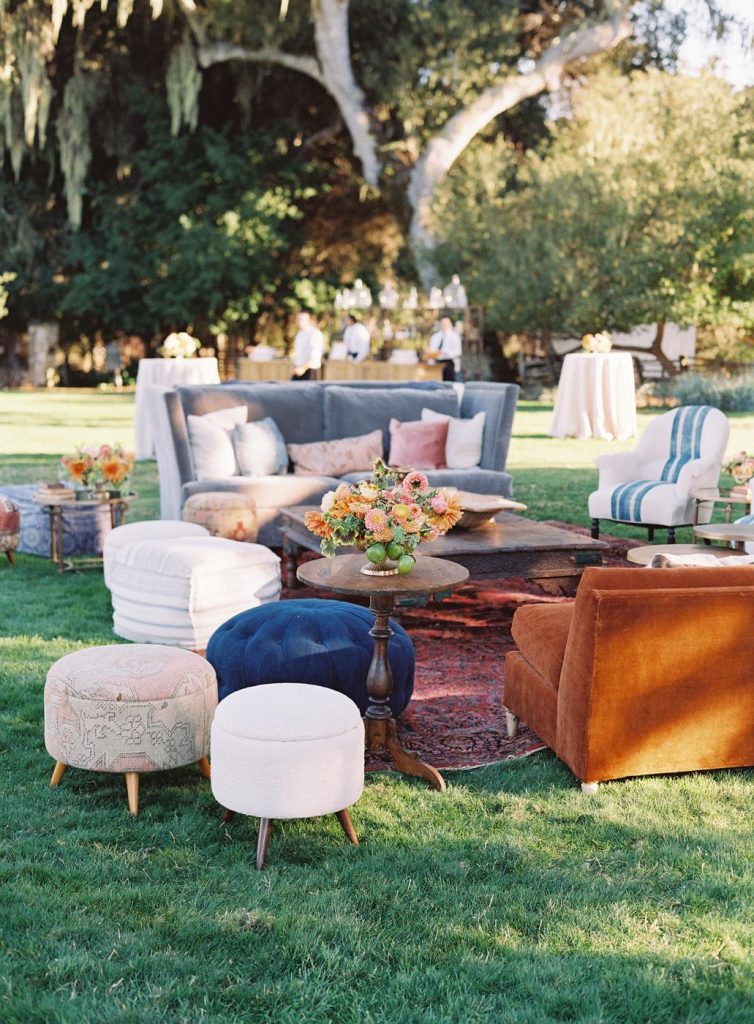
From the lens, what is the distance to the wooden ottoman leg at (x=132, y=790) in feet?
10.8

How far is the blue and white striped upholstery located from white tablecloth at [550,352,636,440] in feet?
20.2

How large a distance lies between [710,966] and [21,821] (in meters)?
1.87

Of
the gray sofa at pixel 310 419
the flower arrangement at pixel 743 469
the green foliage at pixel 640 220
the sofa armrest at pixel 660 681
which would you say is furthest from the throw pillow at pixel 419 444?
the green foliage at pixel 640 220

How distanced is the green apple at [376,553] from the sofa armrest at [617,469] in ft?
12.8

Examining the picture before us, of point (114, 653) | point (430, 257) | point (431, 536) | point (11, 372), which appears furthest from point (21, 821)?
point (11, 372)

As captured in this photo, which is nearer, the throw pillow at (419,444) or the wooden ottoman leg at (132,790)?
the wooden ottoman leg at (132,790)

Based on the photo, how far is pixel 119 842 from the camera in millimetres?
3094

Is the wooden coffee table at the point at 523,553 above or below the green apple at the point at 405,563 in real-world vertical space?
below

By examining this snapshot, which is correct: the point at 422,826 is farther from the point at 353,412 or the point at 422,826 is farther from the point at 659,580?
the point at 353,412

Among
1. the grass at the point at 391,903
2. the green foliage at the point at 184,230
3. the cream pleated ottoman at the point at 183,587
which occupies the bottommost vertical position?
the grass at the point at 391,903

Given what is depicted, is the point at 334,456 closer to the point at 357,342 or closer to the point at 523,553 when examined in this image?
the point at 523,553

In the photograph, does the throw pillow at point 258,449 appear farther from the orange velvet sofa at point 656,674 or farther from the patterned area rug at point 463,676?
the orange velvet sofa at point 656,674

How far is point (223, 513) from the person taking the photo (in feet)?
21.0

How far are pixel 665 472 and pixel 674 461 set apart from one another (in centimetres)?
9
